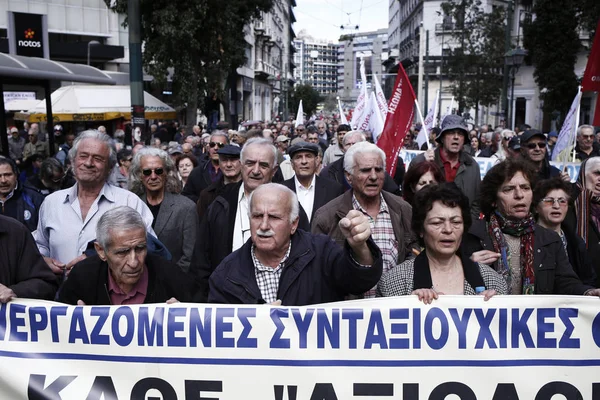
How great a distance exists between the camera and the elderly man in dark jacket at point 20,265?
3494mm

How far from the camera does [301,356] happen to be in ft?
10.7

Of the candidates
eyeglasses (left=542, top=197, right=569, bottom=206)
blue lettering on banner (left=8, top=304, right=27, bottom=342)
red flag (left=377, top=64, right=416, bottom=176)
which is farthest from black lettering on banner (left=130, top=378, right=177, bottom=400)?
red flag (left=377, top=64, right=416, bottom=176)

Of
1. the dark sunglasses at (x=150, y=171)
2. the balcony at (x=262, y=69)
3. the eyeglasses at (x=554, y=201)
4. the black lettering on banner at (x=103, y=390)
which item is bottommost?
the black lettering on banner at (x=103, y=390)

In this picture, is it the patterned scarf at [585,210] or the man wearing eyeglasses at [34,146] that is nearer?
the patterned scarf at [585,210]

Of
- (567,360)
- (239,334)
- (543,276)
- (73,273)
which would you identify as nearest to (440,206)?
(543,276)

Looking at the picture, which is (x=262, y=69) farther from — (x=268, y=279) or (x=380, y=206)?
(x=268, y=279)

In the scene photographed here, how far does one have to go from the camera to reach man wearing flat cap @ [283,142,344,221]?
5.67 m

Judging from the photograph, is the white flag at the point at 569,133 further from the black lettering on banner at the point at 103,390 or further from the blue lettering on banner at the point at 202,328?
the black lettering on banner at the point at 103,390

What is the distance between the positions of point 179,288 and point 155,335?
0.34m

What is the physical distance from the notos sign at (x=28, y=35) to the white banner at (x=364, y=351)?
11.3 m

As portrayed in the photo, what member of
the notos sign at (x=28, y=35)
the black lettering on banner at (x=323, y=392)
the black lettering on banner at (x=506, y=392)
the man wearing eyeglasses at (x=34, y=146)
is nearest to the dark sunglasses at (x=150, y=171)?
the black lettering on banner at (x=323, y=392)

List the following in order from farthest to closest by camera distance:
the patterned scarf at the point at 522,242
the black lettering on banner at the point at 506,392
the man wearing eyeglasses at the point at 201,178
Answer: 1. the man wearing eyeglasses at the point at 201,178
2. the patterned scarf at the point at 522,242
3. the black lettering on banner at the point at 506,392

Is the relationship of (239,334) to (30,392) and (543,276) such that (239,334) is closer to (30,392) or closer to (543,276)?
(30,392)

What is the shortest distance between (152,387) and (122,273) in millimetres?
573
